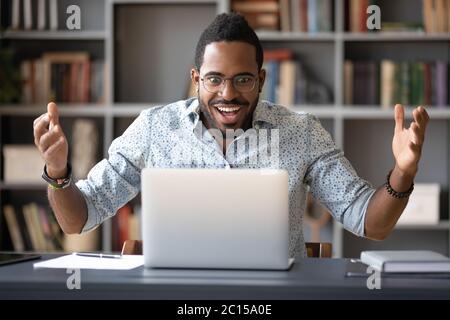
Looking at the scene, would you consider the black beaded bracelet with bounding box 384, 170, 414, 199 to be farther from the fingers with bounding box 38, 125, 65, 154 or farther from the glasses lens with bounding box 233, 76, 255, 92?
the fingers with bounding box 38, 125, 65, 154

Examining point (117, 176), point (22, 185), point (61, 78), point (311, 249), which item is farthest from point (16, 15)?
point (311, 249)

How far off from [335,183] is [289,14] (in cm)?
193

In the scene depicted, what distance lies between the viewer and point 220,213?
5.45 feet

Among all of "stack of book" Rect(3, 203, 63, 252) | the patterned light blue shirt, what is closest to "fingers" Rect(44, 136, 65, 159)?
the patterned light blue shirt

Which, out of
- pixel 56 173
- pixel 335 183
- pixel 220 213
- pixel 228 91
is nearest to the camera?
pixel 220 213

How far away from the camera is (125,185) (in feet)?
7.64

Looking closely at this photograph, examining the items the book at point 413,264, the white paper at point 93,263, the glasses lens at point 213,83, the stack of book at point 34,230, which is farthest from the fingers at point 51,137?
the stack of book at point 34,230

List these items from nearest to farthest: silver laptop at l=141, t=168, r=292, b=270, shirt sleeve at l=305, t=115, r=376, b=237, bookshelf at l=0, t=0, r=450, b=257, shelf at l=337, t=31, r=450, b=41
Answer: silver laptop at l=141, t=168, r=292, b=270
shirt sleeve at l=305, t=115, r=376, b=237
shelf at l=337, t=31, r=450, b=41
bookshelf at l=0, t=0, r=450, b=257

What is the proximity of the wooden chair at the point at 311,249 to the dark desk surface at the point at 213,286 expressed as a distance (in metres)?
0.43

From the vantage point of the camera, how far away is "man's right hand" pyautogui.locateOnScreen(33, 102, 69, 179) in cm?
184

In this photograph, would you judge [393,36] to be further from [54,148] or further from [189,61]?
A: [54,148]
